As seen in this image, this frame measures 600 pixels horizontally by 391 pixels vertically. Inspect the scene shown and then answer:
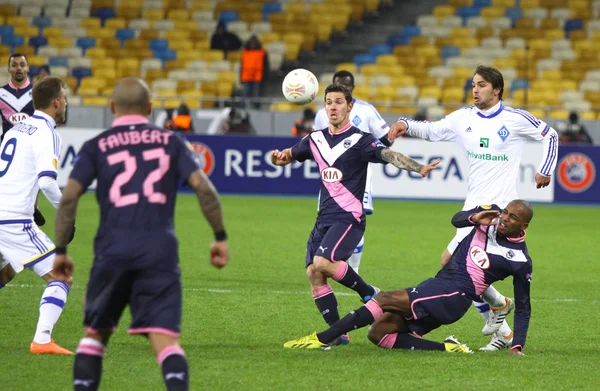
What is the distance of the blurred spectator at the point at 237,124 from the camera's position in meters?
22.6

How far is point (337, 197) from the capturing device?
26.9ft

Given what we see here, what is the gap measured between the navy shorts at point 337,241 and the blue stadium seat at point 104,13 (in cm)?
2387

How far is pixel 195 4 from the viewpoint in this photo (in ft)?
100

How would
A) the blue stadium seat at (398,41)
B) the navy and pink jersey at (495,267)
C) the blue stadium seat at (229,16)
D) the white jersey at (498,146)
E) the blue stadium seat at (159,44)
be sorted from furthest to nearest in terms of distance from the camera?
the blue stadium seat at (229,16) → the blue stadium seat at (159,44) → the blue stadium seat at (398,41) → the white jersey at (498,146) → the navy and pink jersey at (495,267)

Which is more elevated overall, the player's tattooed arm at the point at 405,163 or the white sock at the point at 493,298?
the player's tattooed arm at the point at 405,163

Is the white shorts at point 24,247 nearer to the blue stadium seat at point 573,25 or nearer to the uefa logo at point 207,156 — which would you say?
the uefa logo at point 207,156

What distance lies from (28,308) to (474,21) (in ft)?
70.5

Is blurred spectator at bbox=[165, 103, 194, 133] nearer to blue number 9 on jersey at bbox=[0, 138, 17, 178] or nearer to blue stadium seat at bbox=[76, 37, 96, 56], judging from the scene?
blue stadium seat at bbox=[76, 37, 96, 56]

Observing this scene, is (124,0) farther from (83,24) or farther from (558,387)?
(558,387)

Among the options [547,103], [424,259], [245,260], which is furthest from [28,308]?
[547,103]

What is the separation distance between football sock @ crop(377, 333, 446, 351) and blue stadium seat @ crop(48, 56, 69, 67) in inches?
878

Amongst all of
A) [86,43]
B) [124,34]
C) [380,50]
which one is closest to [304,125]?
[380,50]

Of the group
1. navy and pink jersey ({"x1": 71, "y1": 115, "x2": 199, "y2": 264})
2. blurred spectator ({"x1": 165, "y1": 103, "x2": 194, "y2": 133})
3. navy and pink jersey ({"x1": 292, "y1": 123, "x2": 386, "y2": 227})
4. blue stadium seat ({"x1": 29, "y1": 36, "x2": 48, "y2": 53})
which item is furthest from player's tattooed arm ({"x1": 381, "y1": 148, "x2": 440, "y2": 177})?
blue stadium seat ({"x1": 29, "y1": 36, "x2": 48, "y2": 53})

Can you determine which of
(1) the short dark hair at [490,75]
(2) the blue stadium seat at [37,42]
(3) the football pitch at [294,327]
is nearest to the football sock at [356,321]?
(3) the football pitch at [294,327]
